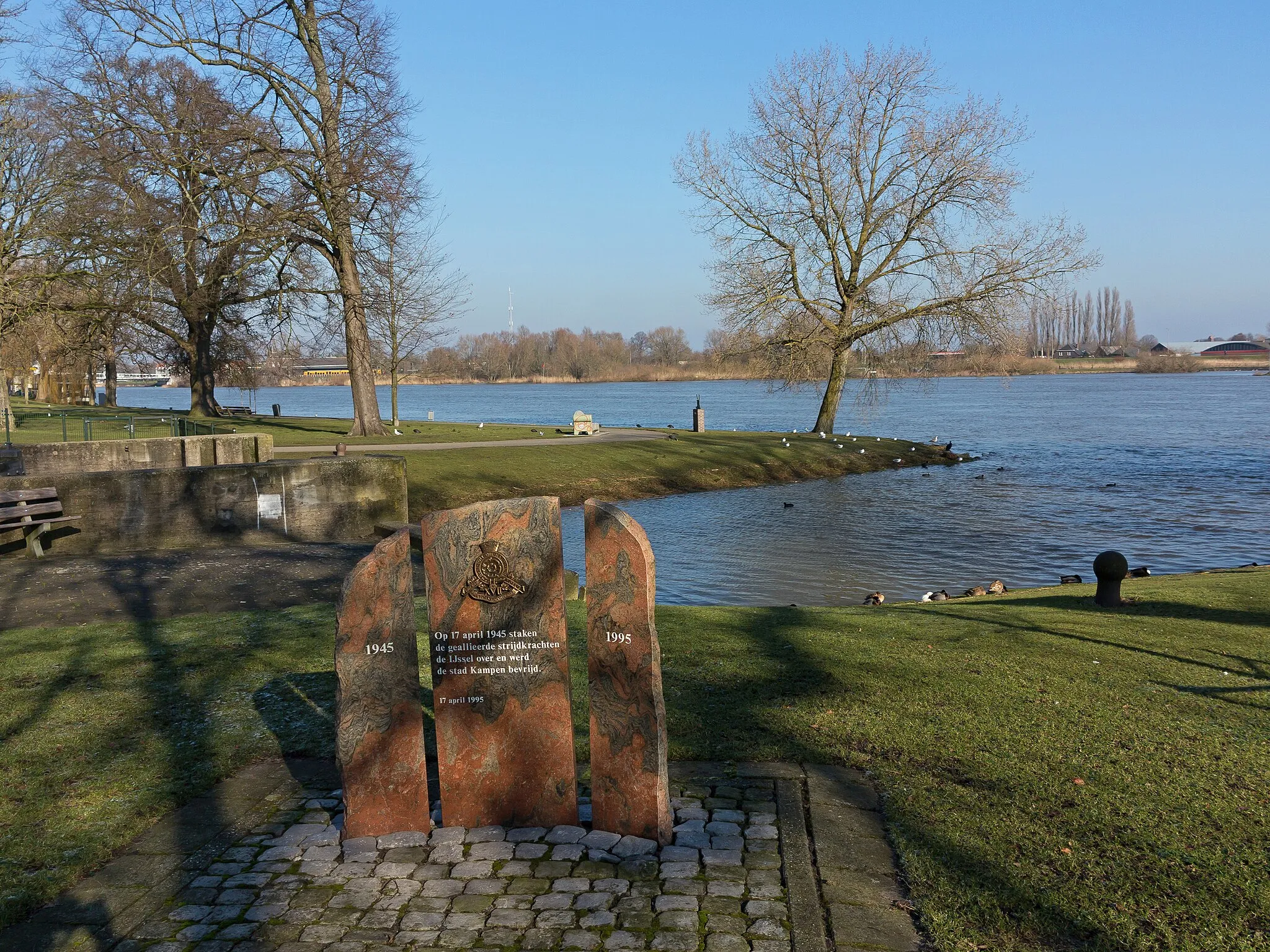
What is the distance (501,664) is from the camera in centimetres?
518

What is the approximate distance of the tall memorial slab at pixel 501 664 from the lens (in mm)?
5102

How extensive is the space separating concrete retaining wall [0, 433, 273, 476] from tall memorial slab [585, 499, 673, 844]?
13758mm

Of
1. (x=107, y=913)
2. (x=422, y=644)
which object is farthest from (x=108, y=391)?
(x=107, y=913)


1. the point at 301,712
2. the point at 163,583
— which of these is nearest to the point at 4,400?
the point at 163,583

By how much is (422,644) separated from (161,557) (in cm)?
595

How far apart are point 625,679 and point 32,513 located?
11.7 meters

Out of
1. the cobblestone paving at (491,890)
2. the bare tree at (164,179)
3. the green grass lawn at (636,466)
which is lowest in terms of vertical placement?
the green grass lawn at (636,466)

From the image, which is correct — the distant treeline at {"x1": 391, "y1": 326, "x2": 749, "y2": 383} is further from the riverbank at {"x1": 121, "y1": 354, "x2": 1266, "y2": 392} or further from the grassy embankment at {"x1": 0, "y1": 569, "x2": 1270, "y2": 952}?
the grassy embankment at {"x1": 0, "y1": 569, "x2": 1270, "y2": 952}

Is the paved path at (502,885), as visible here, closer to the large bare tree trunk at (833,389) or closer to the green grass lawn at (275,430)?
the green grass lawn at (275,430)

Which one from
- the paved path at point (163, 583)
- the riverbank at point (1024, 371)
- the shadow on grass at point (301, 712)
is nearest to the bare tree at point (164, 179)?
the paved path at point (163, 583)

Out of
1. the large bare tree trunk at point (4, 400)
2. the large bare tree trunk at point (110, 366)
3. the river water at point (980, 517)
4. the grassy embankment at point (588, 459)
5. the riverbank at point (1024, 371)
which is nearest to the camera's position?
the river water at point (980, 517)

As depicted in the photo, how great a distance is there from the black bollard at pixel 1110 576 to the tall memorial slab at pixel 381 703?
8046 mm

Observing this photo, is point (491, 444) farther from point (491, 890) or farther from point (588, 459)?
point (491, 890)

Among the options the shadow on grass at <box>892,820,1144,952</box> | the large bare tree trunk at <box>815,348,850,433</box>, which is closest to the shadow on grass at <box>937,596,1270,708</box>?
the shadow on grass at <box>892,820,1144,952</box>
